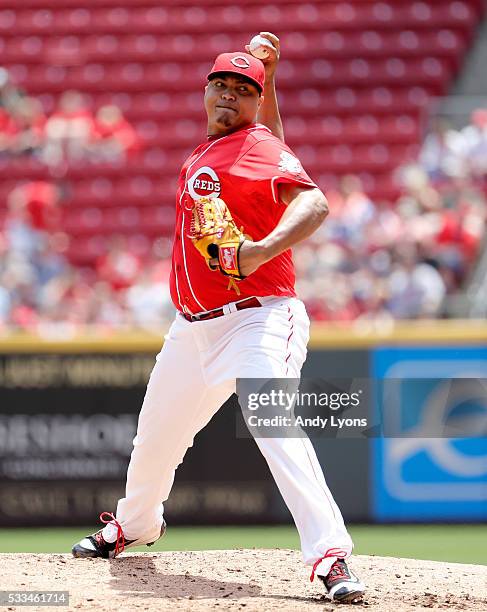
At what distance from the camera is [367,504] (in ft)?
26.0

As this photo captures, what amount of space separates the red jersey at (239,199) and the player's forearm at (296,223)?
10 centimetres

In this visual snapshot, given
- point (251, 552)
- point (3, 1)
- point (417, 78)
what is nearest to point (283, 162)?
point (251, 552)

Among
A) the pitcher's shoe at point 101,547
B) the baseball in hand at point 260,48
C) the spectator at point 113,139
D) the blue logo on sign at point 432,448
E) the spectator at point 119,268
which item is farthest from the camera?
the spectator at point 113,139

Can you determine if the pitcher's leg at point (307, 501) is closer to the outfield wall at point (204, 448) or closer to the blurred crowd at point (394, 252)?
the outfield wall at point (204, 448)

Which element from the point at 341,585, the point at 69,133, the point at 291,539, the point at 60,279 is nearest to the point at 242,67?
the point at 341,585

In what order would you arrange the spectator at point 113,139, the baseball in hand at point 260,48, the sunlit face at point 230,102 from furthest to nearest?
the spectator at point 113,139, the baseball in hand at point 260,48, the sunlit face at point 230,102

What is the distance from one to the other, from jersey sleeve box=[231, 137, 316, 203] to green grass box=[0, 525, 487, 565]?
2.86 meters

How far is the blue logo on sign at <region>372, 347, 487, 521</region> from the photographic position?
25.8 feet

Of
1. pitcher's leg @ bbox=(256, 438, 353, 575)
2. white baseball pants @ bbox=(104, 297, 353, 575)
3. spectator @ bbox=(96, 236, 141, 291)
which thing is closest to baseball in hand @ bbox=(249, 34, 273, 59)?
white baseball pants @ bbox=(104, 297, 353, 575)

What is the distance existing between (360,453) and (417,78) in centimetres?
638

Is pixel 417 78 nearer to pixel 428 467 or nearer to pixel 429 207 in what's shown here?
pixel 429 207

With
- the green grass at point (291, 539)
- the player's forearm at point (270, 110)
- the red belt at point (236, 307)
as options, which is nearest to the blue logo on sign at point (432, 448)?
the green grass at point (291, 539)

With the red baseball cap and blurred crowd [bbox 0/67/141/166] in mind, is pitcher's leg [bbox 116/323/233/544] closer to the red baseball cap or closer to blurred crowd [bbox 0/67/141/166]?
the red baseball cap

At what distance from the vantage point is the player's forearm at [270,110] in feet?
16.3
